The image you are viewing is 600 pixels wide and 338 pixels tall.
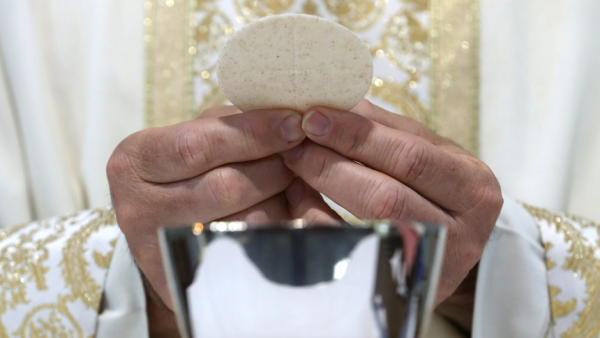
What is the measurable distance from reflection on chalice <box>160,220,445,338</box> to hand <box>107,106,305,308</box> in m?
0.30

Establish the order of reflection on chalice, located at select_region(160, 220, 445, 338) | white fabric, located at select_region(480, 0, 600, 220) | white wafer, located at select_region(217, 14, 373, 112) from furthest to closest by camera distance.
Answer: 1. white fabric, located at select_region(480, 0, 600, 220)
2. white wafer, located at select_region(217, 14, 373, 112)
3. reflection on chalice, located at select_region(160, 220, 445, 338)

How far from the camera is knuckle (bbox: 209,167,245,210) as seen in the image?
0.53 meters

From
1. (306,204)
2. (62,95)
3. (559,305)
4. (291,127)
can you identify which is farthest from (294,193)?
(62,95)

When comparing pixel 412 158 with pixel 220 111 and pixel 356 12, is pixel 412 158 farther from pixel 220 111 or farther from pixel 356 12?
pixel 356 12

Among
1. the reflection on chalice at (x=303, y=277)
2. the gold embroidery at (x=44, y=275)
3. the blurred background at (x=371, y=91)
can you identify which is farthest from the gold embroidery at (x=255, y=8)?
the reflection on chalice at (x=303, y=277)

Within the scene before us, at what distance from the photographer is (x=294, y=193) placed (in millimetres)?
608

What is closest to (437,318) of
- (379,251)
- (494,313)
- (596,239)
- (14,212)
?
(494,313)

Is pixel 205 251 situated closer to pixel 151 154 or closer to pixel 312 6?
pixel 151 154

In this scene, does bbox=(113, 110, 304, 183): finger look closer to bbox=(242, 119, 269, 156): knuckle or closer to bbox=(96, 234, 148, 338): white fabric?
bbox=(242, 119, 269, 156): knuckle

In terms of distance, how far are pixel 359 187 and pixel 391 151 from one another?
0.17 feet

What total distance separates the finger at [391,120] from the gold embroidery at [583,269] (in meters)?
0.23

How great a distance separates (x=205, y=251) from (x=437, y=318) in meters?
0.63

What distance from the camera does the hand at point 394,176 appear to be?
51cm

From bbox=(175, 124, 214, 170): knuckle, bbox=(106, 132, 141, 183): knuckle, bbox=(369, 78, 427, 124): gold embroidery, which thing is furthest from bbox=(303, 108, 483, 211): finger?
bbox=(369, 78, 427, 124): gold embroidery
